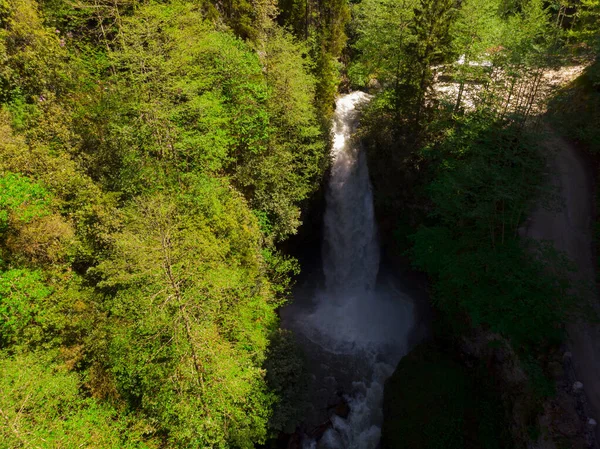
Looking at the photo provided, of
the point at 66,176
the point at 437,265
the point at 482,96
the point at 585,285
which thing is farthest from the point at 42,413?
the point at 482,96

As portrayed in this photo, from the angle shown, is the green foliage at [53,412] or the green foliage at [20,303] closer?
the green foliage at [53,412]

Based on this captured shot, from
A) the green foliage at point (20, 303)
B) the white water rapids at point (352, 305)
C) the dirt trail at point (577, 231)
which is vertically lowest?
the white water rapids at point (352, 305)

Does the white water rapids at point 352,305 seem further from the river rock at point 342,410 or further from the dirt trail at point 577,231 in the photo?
the dirt trail at point 577,231

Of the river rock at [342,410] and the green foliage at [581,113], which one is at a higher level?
the green foliage at [581,113]

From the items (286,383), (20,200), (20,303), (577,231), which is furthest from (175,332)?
(577,231)

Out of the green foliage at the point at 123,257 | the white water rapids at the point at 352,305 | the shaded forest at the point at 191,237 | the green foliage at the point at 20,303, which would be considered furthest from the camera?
the white water rapids at the point at 352,305

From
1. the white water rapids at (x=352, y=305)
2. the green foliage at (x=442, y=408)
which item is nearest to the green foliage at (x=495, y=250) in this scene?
the green foliage at (x=442, y=408)

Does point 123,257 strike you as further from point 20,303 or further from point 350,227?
point 350,227

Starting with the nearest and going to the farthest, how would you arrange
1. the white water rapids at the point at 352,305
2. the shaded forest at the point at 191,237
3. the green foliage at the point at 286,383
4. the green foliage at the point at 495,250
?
the shaded forest at the point at 191,237, the green foliage at the point at 495,250, the green foliage at the point at 286,383, the white water rapids at the point at 352,305

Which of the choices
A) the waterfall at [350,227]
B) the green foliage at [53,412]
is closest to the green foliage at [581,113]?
the waterfall at [350,227]

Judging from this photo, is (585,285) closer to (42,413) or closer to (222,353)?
(222,353)
